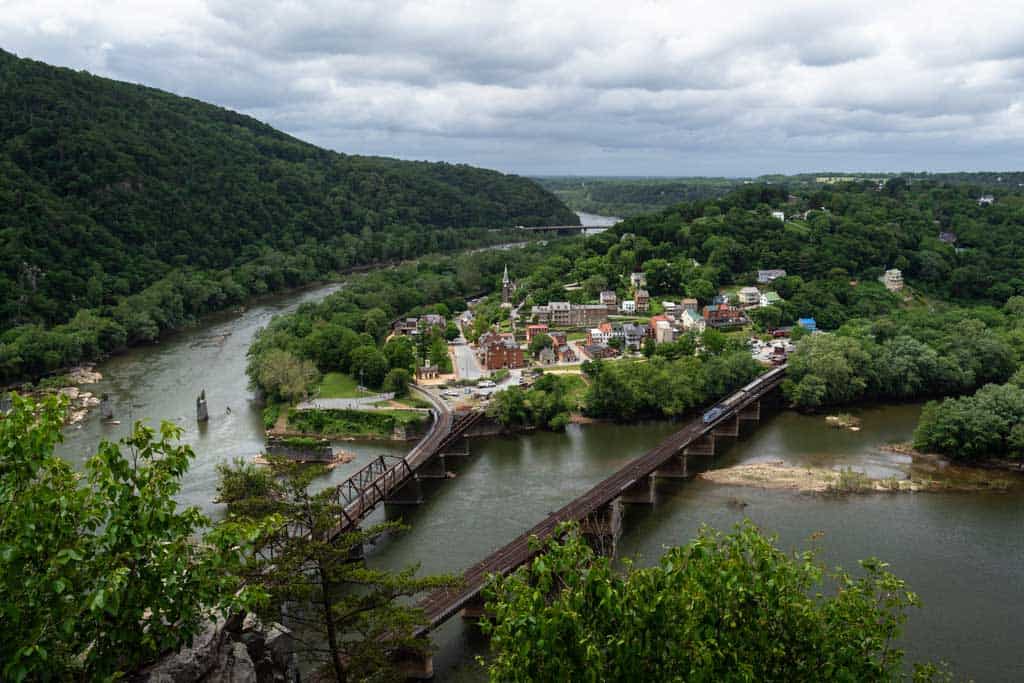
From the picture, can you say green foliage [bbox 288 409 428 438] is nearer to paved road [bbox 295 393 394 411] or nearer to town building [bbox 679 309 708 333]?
paved road [bbox 295 393 394 411]

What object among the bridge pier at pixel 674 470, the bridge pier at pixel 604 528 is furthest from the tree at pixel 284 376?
the bridge pier at pixel 604 528

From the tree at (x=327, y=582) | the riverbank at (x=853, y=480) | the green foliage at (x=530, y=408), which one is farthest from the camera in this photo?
the green foliage at (x=530, y=408)

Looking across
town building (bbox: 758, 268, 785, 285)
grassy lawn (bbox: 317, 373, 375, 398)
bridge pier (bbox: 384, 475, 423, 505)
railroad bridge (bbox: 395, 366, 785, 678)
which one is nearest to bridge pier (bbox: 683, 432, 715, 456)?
railroad bridge (bbox: 395, 366, 785, 678)

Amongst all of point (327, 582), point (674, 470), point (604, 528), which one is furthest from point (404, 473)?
point (327, 582)

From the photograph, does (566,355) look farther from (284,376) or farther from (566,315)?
(284,376)

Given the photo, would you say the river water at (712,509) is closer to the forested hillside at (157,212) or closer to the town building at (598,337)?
the town building at (598,337)

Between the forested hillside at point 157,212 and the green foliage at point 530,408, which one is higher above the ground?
the forested hillside at point 157,212

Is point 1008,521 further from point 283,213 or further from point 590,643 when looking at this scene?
point 283,213

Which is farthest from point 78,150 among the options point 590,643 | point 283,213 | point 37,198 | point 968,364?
point 590,643
